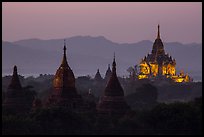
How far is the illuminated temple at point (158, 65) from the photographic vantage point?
90.8m

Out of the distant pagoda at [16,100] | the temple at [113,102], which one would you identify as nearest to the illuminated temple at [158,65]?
the temple at [113,102]

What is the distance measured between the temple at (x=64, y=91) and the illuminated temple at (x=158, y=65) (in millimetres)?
48019

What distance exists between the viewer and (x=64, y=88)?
4284cm

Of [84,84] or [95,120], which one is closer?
[95,120]

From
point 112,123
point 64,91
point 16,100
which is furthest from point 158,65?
point 112,123

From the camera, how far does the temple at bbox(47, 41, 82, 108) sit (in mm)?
42125

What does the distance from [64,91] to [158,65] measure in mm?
49068

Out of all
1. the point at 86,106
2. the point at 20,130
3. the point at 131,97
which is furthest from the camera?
the point at 131,97

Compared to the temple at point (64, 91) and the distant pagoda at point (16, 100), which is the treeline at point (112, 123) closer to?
the temple at point (64, 91)

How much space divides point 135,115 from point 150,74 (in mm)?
54369

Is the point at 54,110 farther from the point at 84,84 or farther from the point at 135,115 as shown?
the point at 84,84

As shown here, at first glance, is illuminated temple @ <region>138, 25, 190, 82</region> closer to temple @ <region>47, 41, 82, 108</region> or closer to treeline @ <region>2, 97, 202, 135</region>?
temple @ <region>47, 41, 82, 108</region>

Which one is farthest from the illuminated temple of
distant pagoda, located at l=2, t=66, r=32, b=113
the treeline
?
the treeline

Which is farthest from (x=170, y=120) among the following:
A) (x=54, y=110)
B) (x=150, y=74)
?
(x=150, y=74)
